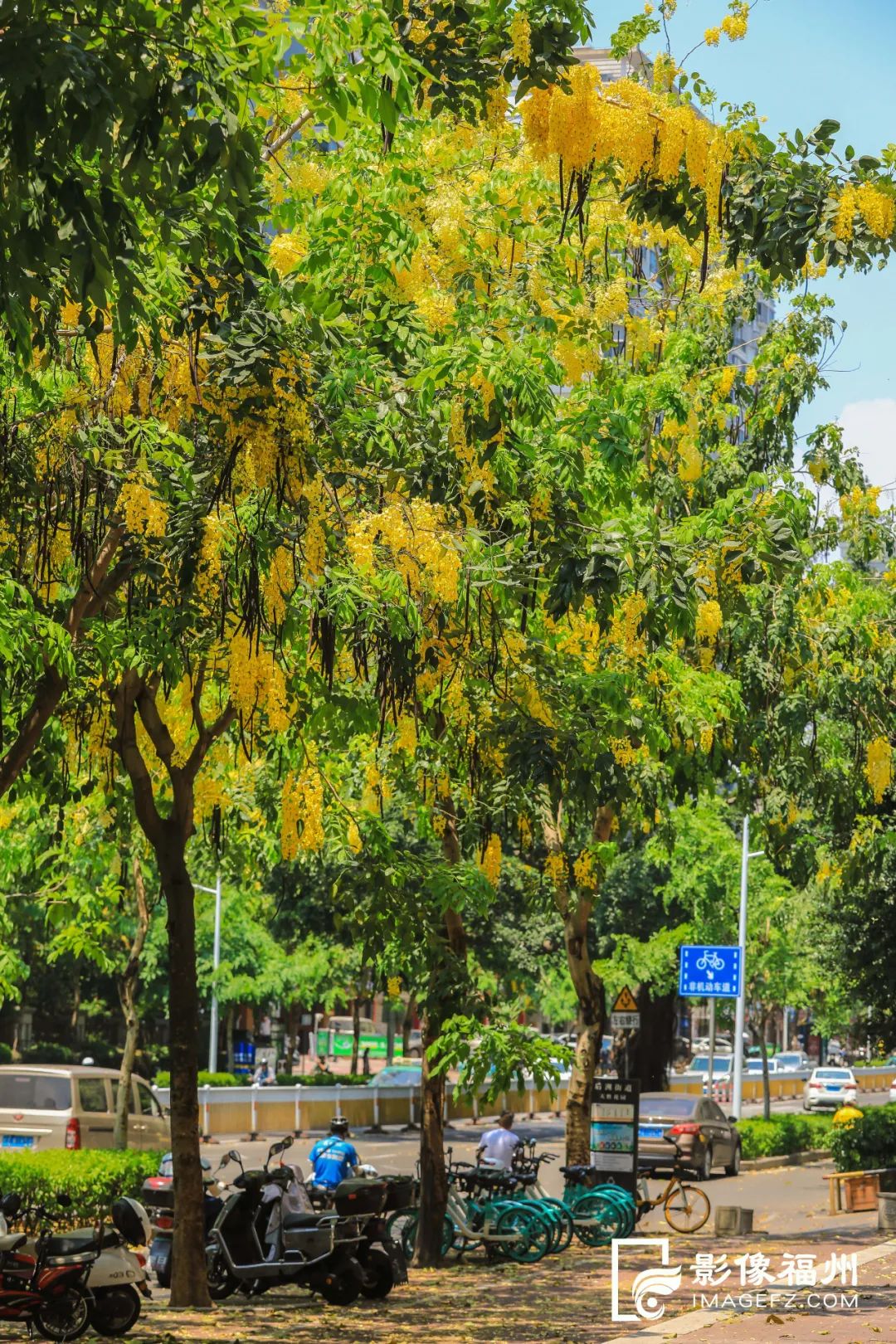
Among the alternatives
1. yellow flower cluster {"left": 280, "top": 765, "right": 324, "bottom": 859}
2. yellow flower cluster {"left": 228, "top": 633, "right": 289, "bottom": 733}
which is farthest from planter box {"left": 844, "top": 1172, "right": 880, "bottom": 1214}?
yellow flower cluster {"left": 228, "top": 633, "right": 289, "bottom": 733}

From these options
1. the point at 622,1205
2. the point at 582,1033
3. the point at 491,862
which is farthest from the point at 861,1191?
the point at 491,862

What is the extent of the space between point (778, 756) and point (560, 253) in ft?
28.4

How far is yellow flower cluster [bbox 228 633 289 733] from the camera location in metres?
10.4

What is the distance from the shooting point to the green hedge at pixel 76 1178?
56.0 feet

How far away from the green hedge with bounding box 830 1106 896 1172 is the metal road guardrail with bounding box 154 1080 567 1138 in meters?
6.82

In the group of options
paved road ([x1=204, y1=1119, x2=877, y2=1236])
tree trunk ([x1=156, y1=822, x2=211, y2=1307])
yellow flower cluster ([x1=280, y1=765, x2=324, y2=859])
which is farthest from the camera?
paved road ([x1=204, y1=1119, x2=877, y2=1236])

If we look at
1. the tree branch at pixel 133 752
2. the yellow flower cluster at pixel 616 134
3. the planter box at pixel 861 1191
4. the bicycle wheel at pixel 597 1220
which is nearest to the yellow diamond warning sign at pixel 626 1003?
the planter box at pixel 861 1191

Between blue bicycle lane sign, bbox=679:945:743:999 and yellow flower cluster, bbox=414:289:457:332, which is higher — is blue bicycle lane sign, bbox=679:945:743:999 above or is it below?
below

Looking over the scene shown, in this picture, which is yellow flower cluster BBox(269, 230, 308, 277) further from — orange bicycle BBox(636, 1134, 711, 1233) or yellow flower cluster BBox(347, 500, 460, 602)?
orange bicycle BBox(636, 1134, 711, 1233)

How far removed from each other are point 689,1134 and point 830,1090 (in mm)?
25951

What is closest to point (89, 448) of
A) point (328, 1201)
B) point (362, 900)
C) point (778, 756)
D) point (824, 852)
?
point (362, 900)

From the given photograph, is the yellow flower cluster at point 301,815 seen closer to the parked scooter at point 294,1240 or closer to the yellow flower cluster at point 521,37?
the parked scooter at point 294,1240

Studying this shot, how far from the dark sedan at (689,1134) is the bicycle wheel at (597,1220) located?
8.67m

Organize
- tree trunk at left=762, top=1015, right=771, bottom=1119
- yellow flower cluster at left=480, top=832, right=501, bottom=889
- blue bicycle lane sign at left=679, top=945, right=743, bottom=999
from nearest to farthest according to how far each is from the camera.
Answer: yellow flower cluster at left=480, top=832, right=501, bottom=889, blue bicycle lane sign at left=679, top=945, right=743, bottom=999, tree trunk at left=762, top=1015, right=771, bottom=1119
